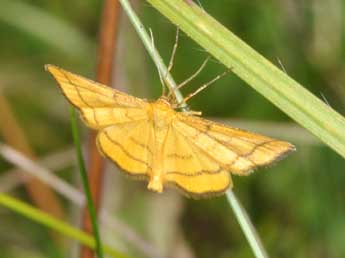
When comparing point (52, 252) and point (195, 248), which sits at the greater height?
point (52, 252)

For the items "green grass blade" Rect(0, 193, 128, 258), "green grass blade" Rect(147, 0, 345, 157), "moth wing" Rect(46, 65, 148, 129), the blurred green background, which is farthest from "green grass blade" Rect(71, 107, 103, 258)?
the blurred green background

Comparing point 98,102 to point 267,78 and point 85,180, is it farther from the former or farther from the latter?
point 267,78

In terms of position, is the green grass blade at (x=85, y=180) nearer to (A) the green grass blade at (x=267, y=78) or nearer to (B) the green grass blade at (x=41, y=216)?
(B) the green grass blade at (x=41, y=216)

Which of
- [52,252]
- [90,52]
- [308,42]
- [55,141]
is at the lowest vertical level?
[52,252]

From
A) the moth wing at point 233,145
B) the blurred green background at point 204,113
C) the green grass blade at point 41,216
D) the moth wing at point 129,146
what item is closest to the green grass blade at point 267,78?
the moth wing at point 233,145

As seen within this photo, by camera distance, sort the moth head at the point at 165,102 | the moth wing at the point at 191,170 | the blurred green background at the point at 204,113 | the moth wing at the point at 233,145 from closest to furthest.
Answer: the moth wing at the point at 233,145 → the moth wing at the point at 191,170 → the moth head at the point at 165,102 → the blurred green background at the point at 204,113

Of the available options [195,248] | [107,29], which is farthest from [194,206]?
[107,29]

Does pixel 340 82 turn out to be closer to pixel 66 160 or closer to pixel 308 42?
pixel 308 42
